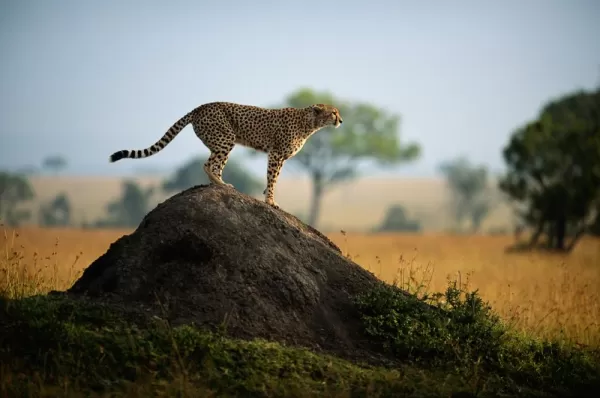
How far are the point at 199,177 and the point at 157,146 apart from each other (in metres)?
51.1

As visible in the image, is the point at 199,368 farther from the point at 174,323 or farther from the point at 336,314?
the point at 336,314

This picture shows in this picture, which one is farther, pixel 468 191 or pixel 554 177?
pixel 468 191

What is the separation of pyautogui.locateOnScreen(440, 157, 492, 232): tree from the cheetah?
57314mm

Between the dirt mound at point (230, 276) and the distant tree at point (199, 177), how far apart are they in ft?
158

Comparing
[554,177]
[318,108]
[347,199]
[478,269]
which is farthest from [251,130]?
[347,199]

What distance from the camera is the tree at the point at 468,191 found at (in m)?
70.2

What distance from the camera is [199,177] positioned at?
60.3m

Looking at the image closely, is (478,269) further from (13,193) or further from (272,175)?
(13,193)

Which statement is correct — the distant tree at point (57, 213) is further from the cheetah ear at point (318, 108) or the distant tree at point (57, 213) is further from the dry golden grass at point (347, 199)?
the cheetah ear at point (318, 108)

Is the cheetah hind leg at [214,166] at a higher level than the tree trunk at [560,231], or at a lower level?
lower

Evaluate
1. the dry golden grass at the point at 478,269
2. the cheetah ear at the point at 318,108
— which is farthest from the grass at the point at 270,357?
the cheetah ear at the point at 318,108

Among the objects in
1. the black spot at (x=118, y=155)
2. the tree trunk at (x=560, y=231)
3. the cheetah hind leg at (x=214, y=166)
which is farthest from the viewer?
the tree trunk at (x=560, y=231)

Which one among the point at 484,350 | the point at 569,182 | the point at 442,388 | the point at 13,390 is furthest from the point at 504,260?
the point at 13,390

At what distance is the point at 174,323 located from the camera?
24.5 feet
